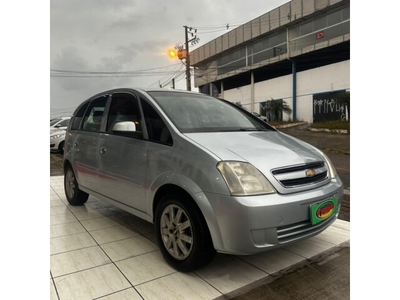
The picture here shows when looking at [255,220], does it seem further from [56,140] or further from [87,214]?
[56,140]

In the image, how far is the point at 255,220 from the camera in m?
1.91

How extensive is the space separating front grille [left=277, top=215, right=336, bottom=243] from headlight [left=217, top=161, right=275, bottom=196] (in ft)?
0.95

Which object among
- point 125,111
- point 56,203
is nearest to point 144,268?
point 125,111

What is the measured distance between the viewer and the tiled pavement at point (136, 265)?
6.82 feet

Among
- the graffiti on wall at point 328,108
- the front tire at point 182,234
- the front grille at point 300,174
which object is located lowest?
the front tire at point 182,234

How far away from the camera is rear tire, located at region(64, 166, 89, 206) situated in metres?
4.16

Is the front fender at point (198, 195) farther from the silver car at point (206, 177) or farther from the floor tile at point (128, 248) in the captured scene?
the floor tile at point (128, 248)

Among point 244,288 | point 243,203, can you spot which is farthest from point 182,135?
point 244,288

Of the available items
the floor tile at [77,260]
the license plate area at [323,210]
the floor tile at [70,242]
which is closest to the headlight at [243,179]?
the license plate area at [323,210]

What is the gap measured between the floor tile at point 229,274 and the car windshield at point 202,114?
1.14 meters

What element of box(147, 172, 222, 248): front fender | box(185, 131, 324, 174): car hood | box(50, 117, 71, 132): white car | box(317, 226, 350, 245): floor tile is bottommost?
box(317, 226, 350, 245): floor tile

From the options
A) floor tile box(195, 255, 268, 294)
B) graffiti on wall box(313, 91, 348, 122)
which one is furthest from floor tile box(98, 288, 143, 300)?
graffiti on wall box(313, 91, 348, 122)

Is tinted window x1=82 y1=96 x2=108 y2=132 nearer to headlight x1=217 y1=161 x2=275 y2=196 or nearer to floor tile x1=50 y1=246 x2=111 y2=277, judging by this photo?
floor tile x1=50 y1=246 x2=111 y2=277

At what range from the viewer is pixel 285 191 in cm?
204
